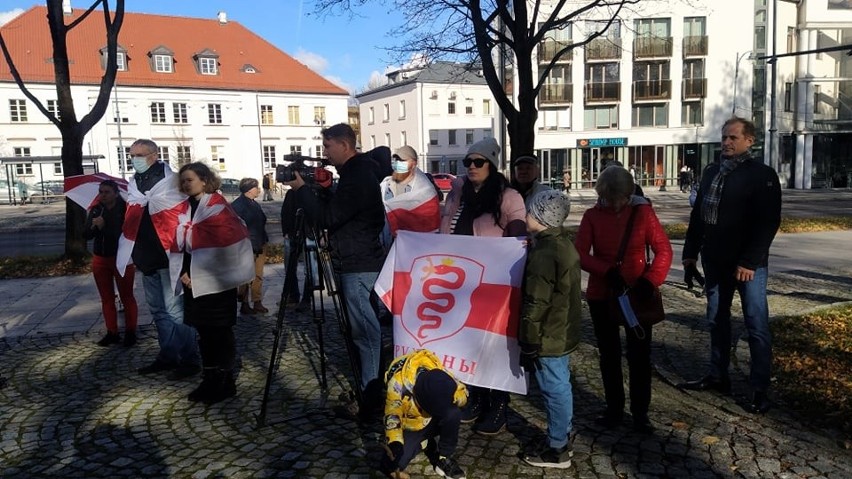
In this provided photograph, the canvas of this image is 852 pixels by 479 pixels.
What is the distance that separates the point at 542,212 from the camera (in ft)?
11.8

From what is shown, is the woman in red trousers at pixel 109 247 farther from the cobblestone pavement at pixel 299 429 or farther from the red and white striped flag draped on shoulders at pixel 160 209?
the red and white striped flag draped on shoulders at pixel 160 209

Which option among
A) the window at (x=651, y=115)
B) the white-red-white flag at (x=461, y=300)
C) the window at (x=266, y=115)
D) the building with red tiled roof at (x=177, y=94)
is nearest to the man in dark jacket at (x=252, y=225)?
the white-red-white flag at (x=461, y=300)

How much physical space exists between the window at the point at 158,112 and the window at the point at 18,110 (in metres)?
9.41

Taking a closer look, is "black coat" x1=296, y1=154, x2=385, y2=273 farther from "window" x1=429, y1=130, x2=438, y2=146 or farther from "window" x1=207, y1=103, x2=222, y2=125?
"window" x1=429, y1=130, x2=438, y2=146

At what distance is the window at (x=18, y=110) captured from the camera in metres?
48.8

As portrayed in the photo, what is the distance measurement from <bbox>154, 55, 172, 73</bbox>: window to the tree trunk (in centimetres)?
4580

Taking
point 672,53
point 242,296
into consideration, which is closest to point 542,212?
point 242,296

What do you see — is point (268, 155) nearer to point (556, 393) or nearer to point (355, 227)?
point (355, 227)

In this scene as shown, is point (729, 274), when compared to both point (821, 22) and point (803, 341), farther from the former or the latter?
point (821, 22)

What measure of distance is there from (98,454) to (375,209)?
2.49m

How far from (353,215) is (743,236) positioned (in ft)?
9.29

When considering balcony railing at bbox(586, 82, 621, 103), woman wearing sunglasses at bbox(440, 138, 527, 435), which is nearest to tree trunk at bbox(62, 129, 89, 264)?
woman wearing sunglasses at bbox(440, 138, 527, 435)

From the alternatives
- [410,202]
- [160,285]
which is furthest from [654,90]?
[160,285]

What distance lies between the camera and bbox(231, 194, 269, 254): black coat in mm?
7930
